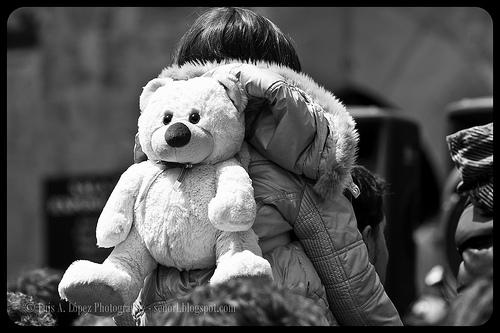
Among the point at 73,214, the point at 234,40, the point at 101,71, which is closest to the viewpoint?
the point at 234,40

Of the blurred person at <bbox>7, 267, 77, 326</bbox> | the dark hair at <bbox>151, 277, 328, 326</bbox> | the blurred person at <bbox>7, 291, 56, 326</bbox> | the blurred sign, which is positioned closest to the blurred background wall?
the blurred sign

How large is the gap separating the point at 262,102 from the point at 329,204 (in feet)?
1.29

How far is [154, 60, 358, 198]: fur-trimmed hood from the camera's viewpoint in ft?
10.6

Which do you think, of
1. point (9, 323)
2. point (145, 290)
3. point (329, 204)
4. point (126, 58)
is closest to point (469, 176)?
point (329, 204)

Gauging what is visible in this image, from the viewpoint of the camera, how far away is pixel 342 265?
323 cm

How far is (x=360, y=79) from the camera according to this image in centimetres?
1100

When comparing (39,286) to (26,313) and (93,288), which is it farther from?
(93,288)

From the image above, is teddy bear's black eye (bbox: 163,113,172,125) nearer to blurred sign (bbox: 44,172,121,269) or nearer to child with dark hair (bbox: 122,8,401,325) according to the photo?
child with dark hair (bbox: 122,8,401,325)

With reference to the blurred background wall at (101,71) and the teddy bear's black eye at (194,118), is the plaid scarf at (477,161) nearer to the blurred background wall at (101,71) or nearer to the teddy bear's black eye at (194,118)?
the teddy bear's black eye at (194,118)

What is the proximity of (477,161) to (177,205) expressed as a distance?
1.11m

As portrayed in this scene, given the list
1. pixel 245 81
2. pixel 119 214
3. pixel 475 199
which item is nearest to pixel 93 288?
pixel 119 214

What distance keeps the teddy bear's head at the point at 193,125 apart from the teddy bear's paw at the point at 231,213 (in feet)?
0.63

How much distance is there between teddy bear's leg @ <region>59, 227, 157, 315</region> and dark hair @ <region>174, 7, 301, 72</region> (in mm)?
731
